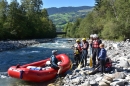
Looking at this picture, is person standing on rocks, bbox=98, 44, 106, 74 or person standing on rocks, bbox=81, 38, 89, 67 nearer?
person standing on rocks, bbox=98, 44, 106, 74

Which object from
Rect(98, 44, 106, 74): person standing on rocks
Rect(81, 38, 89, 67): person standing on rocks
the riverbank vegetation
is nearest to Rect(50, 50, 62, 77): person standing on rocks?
Rect(81, 38, 89, 67): person standing on rocks

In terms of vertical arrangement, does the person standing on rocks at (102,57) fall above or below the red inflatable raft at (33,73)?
above

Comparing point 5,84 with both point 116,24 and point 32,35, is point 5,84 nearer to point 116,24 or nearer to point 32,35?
point 116,24

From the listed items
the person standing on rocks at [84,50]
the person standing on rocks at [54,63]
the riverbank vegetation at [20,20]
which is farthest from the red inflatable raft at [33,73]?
the riverbank vegetation at [20,20]

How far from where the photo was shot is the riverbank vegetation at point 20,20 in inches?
2084

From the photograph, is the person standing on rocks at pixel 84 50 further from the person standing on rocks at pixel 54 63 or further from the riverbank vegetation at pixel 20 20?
the riverbank vegetation at pixel 20 20

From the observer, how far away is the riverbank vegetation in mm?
52938

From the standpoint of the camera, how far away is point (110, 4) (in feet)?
163

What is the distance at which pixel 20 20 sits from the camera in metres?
57.0

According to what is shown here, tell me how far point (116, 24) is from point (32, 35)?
3026cm

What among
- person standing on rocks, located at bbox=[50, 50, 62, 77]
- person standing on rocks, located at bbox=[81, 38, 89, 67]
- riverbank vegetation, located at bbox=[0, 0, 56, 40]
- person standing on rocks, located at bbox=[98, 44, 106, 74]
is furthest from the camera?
riverbank vegetation, located at bbox=[0, 0, 56, 40]

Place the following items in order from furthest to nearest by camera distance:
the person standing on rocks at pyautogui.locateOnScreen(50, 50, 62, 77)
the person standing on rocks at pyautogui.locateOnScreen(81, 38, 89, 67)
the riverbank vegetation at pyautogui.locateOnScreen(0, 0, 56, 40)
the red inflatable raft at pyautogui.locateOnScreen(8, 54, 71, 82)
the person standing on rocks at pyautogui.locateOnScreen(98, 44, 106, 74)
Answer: the riverbank vegetation at pyautogui.locateOnScreen(0, 0, 56, 40), the person standing on rocks at pyautogui.locateOnScreen(81, 38, 89, 67), the person standing on rocks at pyautogui.locateOnScreen(50, 50, 62, 77), the person standing on rocks at pyautogui.locateOnScreen(98, 44, 106, 74), the red inflatable raft at pyautogui.locateOnScreen(8, 54, 71, 82)

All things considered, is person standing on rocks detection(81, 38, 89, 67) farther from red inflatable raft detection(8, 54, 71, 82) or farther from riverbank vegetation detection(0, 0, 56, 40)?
riverbank vegetation detection(0, 0, 56, 40)

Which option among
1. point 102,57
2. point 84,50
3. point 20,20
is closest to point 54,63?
point 84,50
